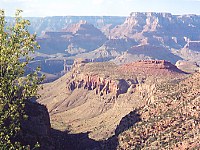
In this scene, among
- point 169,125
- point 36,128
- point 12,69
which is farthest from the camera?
point 36,128

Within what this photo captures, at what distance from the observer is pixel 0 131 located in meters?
34.9

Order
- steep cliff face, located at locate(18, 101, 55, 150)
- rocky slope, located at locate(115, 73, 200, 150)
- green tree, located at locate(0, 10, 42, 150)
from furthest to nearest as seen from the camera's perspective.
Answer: steep cliff face, located at locate(18, 101, 55, 150) → rocky slope, located at locate(115, 73, 200, 150) → green tree, located at locate(0, 10, 42, 150)

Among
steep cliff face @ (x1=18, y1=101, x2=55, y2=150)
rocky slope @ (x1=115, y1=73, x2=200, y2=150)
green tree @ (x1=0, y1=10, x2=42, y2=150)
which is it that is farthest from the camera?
steep cliff face @ (x1=18, y1=101, x2=55, y2=150)

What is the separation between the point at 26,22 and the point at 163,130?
217ft

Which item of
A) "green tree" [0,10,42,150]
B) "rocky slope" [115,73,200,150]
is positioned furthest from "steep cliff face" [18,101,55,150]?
"green tree" [0,10,42,150]

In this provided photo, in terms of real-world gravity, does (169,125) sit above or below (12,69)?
below

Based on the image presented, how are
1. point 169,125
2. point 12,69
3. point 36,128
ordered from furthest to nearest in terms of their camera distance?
point 36,128 < point 169,125 < point 12,69

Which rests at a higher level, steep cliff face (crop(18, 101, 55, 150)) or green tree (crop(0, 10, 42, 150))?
green tree (crop(0, 10, 42, 150))

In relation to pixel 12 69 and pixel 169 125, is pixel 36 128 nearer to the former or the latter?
pixel 169 125

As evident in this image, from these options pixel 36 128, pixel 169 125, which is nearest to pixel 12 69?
pixel 169 125

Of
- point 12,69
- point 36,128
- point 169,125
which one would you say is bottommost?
point 36,128

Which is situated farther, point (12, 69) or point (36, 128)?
point (36, 128)

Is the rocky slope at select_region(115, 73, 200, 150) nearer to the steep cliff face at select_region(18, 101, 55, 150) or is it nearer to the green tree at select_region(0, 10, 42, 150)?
the steep cliff face at select_region(18, 101, 55, 150)

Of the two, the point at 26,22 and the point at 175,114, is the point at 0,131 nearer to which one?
the point at 26,22
